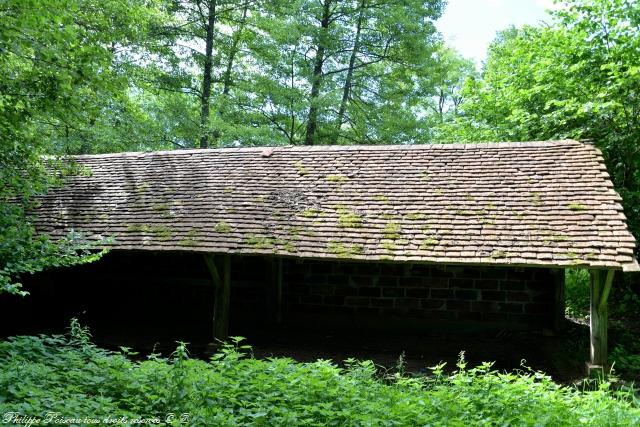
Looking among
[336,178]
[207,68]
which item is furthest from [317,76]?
[336,178]

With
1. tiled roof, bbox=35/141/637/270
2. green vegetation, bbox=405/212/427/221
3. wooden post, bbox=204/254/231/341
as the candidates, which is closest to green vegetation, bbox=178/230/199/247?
tiled roof, bbox=35/141/637/270

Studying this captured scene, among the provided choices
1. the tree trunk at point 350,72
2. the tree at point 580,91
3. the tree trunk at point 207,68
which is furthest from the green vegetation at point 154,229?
the tree trunk at point 350,72

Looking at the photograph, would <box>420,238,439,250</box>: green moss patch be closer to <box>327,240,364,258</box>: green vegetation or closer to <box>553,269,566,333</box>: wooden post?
<box>327,240,364,258</box>: green vegetation

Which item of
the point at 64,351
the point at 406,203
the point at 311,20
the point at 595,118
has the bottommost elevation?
the point at 64,351

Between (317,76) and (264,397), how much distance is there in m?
15.3

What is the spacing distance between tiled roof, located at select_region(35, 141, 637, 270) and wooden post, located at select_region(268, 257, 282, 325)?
5.25ft

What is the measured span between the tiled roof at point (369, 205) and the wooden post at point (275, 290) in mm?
1600

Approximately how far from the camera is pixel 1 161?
6.38 meters

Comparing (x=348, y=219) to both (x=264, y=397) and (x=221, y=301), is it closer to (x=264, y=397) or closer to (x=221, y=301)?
(x=221, y=301)

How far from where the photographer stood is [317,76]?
60.3ft

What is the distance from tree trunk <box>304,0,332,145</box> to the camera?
18.3m

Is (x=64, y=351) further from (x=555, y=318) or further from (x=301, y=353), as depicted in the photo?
(x=555, y=318)

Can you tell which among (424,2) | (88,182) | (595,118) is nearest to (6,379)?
→ (88,182)

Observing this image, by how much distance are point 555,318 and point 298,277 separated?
15.3 ft
